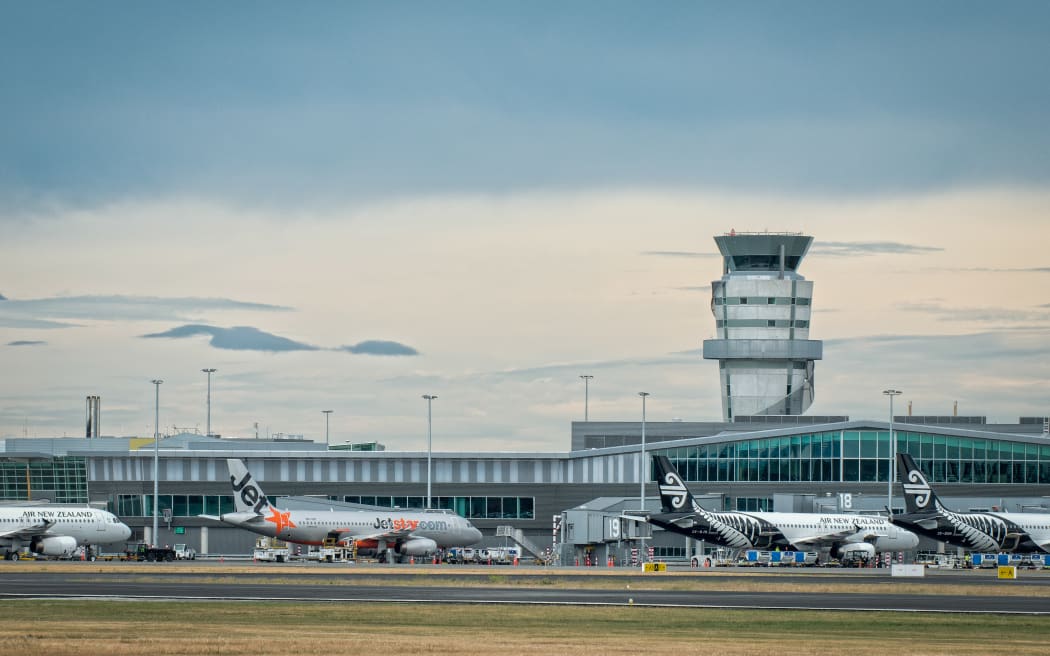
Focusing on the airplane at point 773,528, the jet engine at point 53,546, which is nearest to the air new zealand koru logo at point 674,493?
the airplane at point 773,528

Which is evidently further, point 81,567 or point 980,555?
point 980,555

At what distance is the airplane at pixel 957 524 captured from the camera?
11069 cm

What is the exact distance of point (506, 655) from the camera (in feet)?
123

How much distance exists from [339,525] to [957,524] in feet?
158

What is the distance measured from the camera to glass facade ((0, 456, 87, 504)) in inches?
6757

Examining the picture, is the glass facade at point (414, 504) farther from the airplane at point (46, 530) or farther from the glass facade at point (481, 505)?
the airplane at point (46, 530)

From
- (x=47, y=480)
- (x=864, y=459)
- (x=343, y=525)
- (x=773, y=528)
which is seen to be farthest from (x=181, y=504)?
(x=864, y=459)

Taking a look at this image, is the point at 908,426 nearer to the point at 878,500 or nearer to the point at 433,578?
the point at 878,500

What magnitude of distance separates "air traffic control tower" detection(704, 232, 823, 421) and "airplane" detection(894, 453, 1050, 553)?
228ft

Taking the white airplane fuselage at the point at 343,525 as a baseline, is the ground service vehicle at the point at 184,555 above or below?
below

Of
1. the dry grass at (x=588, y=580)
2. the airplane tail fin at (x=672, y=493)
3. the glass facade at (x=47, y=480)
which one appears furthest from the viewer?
the glass facade at (x=47, y=480)

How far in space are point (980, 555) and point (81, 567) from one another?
70.2 metres

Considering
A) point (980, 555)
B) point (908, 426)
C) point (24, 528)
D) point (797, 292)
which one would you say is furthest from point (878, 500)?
point (24, 528)

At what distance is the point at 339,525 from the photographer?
122 metres
